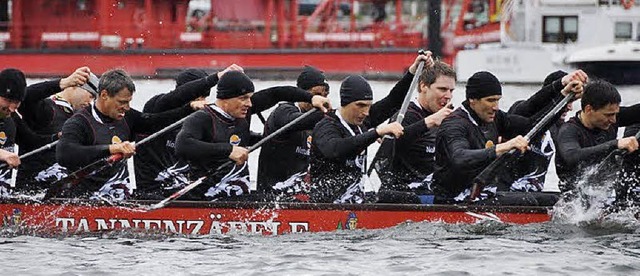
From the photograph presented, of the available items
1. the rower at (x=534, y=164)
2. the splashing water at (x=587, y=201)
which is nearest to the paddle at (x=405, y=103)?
the rower at (x=534, y=164)

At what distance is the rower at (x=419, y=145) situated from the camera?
1096 cm

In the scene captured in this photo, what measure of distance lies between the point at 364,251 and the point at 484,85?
1569 mm

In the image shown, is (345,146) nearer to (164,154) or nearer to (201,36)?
(164,154)

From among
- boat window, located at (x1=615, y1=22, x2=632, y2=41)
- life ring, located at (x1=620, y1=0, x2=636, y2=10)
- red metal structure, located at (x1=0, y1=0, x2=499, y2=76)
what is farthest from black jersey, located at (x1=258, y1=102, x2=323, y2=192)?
boat window, located at (x1=615, y1=22, x2=632, y2=41)

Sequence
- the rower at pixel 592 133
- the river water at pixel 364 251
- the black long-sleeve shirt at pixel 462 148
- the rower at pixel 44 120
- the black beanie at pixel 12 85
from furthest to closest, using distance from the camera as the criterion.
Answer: the rower at pixel 44 120, the black beanie at pixel 12 85, the rower at pixel 592 133, the black long-sleeve shirt at pixel 462 148, the river water at pixel 364 251

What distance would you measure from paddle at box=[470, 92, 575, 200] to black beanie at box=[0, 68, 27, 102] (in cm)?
371

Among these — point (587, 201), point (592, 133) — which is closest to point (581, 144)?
point (592, 133)

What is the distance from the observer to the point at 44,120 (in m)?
12.1

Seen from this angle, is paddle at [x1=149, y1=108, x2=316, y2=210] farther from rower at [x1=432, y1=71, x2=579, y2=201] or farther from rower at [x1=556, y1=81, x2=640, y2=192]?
rower at [x1=556, y1=81, x2=640, y2=192]

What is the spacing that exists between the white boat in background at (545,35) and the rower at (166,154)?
74.6 feet

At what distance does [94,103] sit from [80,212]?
87 centimetres

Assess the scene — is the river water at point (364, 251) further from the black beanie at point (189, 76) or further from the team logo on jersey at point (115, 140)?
the black beanie at point (189, 76)

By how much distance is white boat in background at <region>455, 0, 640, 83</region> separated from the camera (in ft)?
112

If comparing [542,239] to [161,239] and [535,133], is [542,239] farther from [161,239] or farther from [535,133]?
[161,239]
